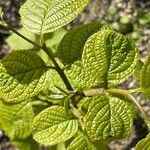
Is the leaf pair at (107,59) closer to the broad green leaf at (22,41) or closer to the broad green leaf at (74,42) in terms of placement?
the broad green leaf at (74,42)

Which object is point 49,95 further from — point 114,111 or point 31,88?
point 114,111

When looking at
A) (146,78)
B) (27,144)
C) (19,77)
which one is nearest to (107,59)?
(146,78)

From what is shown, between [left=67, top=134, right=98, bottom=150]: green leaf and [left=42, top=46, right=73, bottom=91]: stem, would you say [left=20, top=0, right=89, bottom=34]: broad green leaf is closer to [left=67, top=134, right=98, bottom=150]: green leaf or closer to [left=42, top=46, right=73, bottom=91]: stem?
[left=42, top=46, right=73, bottom=91]: stem

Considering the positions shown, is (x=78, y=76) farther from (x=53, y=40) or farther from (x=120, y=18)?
(x=120, y=18)

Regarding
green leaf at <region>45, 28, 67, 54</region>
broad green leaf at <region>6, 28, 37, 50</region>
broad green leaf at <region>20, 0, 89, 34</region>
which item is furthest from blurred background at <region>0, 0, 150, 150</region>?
broad green leaf at <region>20, 0, 89, 34</region>

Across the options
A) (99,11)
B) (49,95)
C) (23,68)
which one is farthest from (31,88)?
(99,11)

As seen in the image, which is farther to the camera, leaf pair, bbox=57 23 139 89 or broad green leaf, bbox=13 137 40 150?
broad green leaf, bbox=13 137 40 150

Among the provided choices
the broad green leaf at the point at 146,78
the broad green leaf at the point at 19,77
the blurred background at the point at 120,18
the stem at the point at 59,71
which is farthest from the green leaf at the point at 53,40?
the blurred background at the point at 120,18
